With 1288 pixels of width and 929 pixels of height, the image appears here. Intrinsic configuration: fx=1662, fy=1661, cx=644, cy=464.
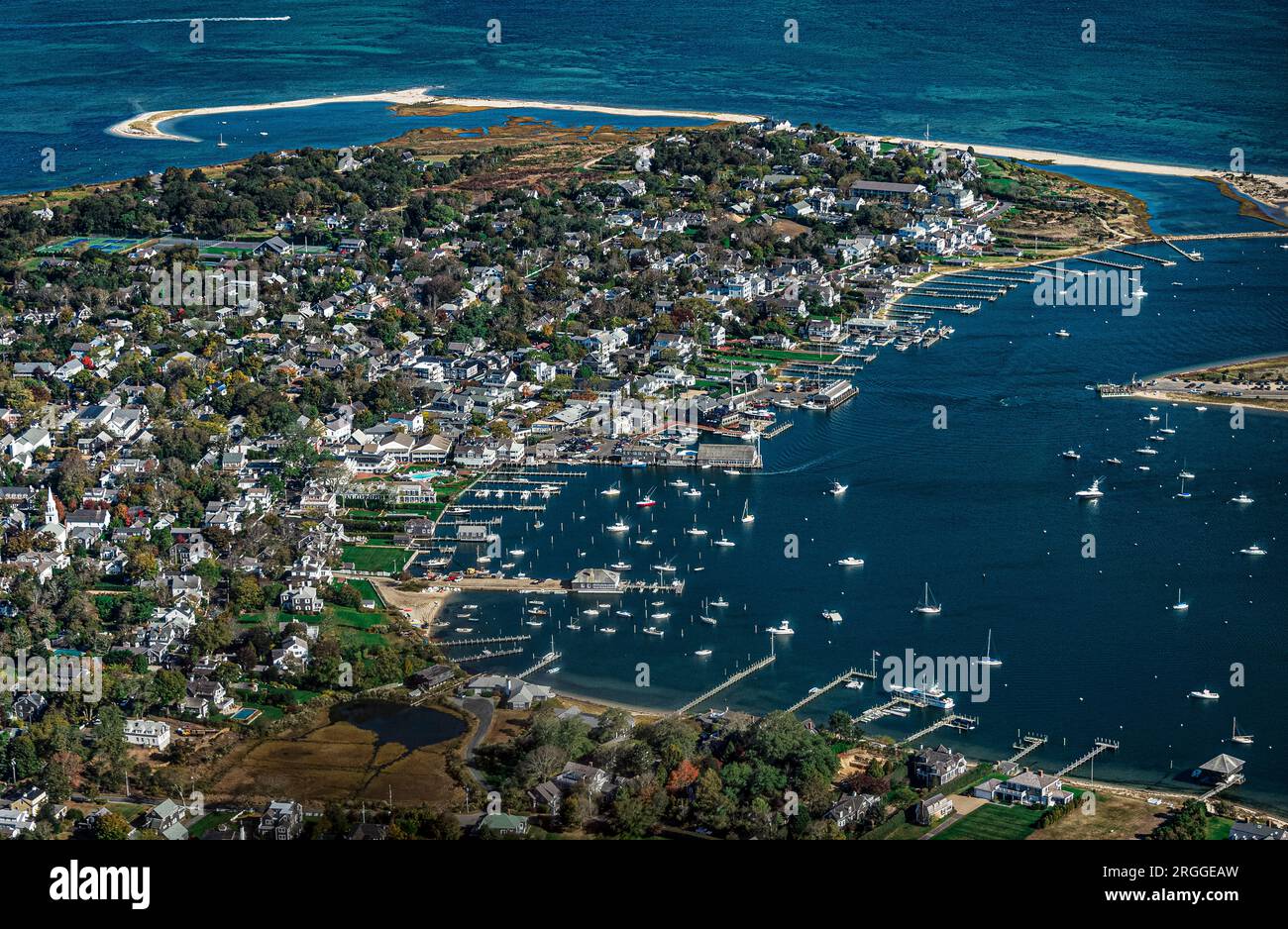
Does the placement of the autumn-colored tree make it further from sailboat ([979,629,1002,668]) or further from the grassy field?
the grassy field

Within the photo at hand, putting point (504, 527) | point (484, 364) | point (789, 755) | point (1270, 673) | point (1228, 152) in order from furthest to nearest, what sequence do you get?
point (1228, 152) < point (484, 364) < point (504, 527) < point (1270, 673) < point (789, 755)

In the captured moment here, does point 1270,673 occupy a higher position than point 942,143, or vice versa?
point 942,143

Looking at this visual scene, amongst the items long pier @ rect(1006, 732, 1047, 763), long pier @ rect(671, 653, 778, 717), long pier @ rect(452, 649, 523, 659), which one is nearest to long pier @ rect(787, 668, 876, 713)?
long pier @ rect(671, 653, 778, 717)

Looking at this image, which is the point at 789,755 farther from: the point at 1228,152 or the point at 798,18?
the point at 798,18

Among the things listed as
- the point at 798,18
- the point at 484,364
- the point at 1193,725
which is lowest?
the point at 1193,725

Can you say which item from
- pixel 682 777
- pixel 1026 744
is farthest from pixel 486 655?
pixel 1026 744

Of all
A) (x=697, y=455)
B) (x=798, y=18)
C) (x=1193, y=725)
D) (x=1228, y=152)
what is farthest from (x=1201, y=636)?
(x=798, y=18)
